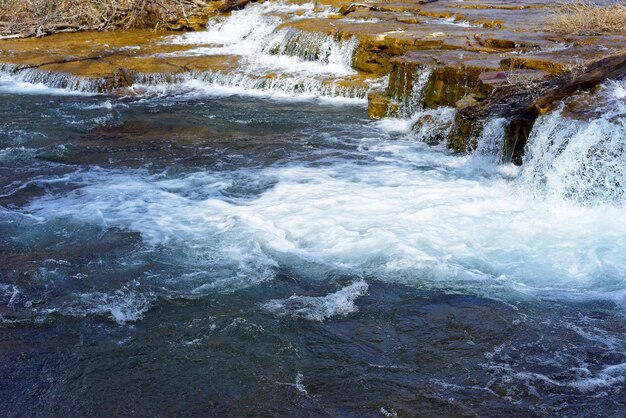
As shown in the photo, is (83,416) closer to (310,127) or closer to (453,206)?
(453,206)

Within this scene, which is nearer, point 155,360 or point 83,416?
point 83,416

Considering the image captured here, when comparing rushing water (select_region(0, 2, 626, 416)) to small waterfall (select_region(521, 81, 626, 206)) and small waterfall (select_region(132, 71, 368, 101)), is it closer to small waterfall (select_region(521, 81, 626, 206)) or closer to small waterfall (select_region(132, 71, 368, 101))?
small waterfall (select_region(521, 81, 626, 206))

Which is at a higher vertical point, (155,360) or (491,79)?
(491,79)

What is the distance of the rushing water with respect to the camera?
3.90 metres

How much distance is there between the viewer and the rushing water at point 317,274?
12.8 ft

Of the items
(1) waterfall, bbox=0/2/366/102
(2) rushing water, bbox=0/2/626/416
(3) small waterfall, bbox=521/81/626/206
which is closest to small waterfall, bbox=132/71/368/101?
(1) waterfall, bbox=0/2/366/102

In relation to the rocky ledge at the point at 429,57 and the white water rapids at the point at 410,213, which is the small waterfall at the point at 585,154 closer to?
the white water rapids at the point at 410,213

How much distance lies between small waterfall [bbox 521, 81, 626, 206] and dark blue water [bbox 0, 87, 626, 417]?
0.57ft

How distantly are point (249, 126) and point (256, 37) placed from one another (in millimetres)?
4412

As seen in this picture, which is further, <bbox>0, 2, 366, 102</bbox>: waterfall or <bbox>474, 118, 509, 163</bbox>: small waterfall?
<bbox>0, 2, 366, 102</bbox>: waterfall

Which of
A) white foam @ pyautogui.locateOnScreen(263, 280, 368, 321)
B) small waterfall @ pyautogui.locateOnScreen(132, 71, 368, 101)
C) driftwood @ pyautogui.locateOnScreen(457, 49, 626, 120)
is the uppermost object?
driftwood @ pyautogui.locateOnScreen(457, 49, 626, 120)

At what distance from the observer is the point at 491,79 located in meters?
7.25

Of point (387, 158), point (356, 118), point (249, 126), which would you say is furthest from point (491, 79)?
point (249, 126)

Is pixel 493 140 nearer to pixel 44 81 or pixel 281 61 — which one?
pixel 281 61
